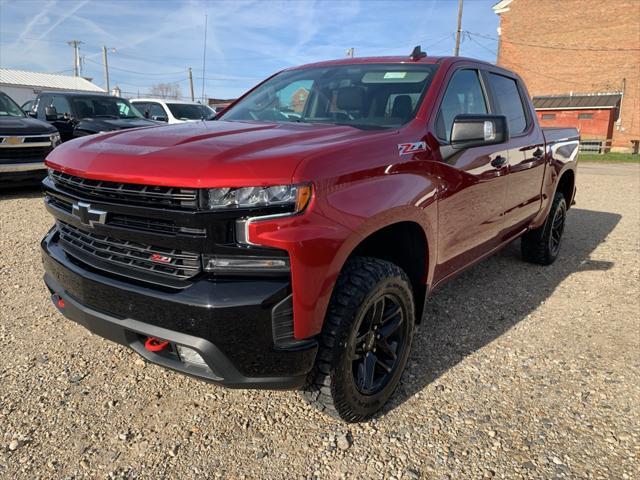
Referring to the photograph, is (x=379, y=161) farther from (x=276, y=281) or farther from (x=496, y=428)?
(x=496, y=428)

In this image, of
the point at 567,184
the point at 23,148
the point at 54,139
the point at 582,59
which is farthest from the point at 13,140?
the point at 582,59

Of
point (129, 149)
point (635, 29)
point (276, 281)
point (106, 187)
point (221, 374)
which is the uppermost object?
point (635, 29)

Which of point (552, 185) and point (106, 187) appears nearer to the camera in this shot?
point (106, 187)

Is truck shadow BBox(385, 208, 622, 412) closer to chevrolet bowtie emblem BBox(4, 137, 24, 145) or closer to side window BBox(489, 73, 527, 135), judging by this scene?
side window BBox(489, 73, 527, 135)

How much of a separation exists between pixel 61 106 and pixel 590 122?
31345 millimetres

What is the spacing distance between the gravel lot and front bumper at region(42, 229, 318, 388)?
0.48 m

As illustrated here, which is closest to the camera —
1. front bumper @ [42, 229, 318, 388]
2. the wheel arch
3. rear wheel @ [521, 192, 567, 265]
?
front bumper @ [42, 229, 318, 388]

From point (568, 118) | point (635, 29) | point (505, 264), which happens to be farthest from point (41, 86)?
point (505, 264)

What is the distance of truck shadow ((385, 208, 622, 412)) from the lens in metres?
3.01

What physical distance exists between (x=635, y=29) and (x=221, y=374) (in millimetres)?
36649

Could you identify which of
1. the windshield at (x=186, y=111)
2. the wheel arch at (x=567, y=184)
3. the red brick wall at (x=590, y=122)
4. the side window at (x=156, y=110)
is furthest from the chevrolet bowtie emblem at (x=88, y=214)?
the red brick wall at (x=590, y=122)

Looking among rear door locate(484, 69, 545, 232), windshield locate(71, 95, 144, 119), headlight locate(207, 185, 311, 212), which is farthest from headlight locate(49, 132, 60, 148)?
headlight locate(207, 185, 311, 212)

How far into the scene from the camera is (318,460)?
7.10 feet

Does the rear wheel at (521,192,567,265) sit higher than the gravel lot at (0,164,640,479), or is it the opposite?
the rear wheel at (521,192,567,265)
